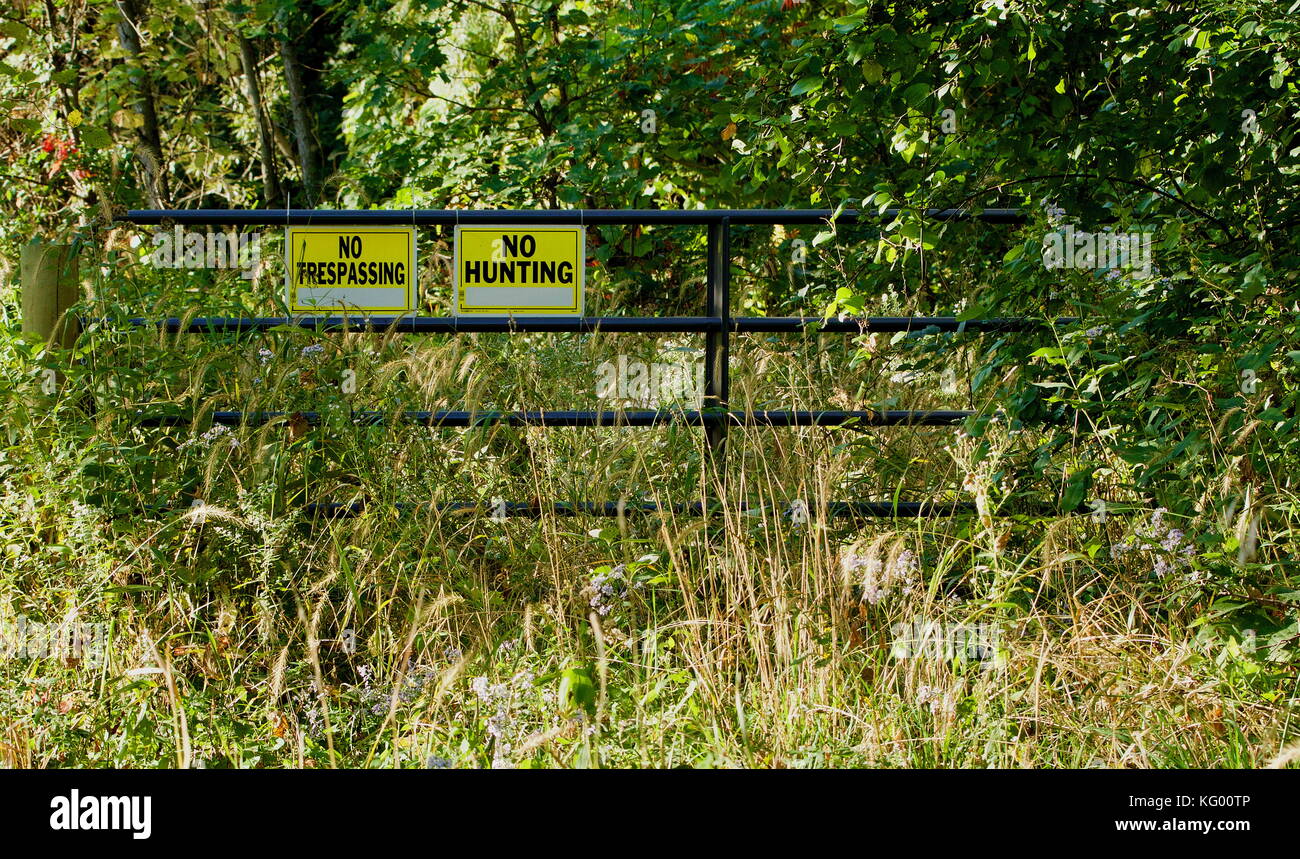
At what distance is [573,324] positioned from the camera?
4.41 meters

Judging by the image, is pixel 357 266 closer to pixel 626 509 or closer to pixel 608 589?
pixel 626 509

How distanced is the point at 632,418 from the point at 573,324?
421mm

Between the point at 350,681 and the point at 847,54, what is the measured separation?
7.92ft

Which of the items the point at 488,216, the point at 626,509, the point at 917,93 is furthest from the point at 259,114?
the point at 917,93

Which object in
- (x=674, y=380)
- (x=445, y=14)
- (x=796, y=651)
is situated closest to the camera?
(x=796, y=651)

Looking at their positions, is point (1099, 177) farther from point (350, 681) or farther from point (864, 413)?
point (350, 681)

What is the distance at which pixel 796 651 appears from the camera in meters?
3.20

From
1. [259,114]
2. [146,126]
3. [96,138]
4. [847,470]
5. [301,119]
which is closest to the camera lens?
[847,470]

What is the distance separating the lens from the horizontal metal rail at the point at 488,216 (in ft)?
14.3

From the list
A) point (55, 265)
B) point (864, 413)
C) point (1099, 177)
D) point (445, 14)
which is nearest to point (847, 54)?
point (1099, 177)

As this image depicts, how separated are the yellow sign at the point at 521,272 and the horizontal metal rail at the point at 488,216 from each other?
0.06 metres

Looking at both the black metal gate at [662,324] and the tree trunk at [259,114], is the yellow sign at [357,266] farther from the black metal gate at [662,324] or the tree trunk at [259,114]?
the tree trunk at [259,114]
